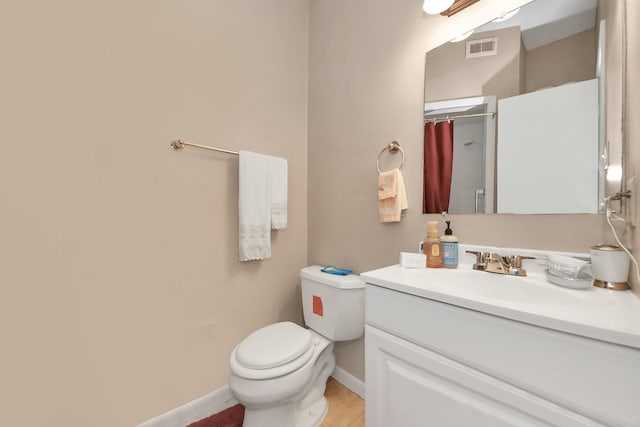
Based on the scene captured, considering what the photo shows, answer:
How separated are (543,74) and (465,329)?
92cm

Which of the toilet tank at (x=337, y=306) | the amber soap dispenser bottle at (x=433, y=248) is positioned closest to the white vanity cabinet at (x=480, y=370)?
the amber soap dispenser bottle at (x=433, y=248)

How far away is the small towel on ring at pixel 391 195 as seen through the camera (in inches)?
46.4

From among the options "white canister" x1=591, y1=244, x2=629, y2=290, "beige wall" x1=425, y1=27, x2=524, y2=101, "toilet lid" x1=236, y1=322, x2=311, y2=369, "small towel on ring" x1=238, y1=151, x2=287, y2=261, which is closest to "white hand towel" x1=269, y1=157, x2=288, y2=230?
"small towel on ring" x1=238, y1=151, x2=287, y2=261

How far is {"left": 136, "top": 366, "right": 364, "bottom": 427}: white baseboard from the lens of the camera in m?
1.13

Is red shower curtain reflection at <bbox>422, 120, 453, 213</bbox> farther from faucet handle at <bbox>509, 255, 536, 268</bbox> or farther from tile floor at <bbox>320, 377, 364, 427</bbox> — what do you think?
tile floor at <bbox>320, 377, 364, 427</bbox>

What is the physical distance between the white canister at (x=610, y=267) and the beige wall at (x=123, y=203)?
138cm

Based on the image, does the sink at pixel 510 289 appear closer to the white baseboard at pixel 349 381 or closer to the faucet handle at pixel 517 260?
the faucet handle at pixel 517 260

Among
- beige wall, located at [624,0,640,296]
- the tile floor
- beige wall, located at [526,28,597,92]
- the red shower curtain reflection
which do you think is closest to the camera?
beige wall, located at [624,0,640,296]

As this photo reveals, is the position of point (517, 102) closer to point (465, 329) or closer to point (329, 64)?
point (465, 329)

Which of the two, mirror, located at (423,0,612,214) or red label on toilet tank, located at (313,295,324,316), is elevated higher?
mirror, located at (423,0,612,214)

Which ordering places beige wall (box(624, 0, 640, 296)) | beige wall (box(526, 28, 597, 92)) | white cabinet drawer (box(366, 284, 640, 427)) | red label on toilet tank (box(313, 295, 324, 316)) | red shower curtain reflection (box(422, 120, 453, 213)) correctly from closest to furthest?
white cabinet drawer (box(366, 284, 640, 427))
beige wall (box(624, 0, 640, 296))
beige wall (box(526, 28, 597, 92))
red shower curtain reflection (box(422, 120, 453, 213))
red label on toilet tank (box(313, 295, 324, 316))

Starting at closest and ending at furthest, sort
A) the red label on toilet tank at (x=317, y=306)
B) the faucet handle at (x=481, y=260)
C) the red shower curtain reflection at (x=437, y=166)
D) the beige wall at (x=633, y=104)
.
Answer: the beige wall at (x=633, y=104) → the faucet handle at (x=481, y=260) → the red shower curtain reflection at (x=437, y=166) → the red label on toilet tank at (x=317, y=306)

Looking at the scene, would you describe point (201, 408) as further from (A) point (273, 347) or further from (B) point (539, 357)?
(B) point (539, 357)

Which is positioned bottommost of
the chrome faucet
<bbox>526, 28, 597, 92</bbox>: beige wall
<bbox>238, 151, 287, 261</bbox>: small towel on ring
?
the chrome faucet
